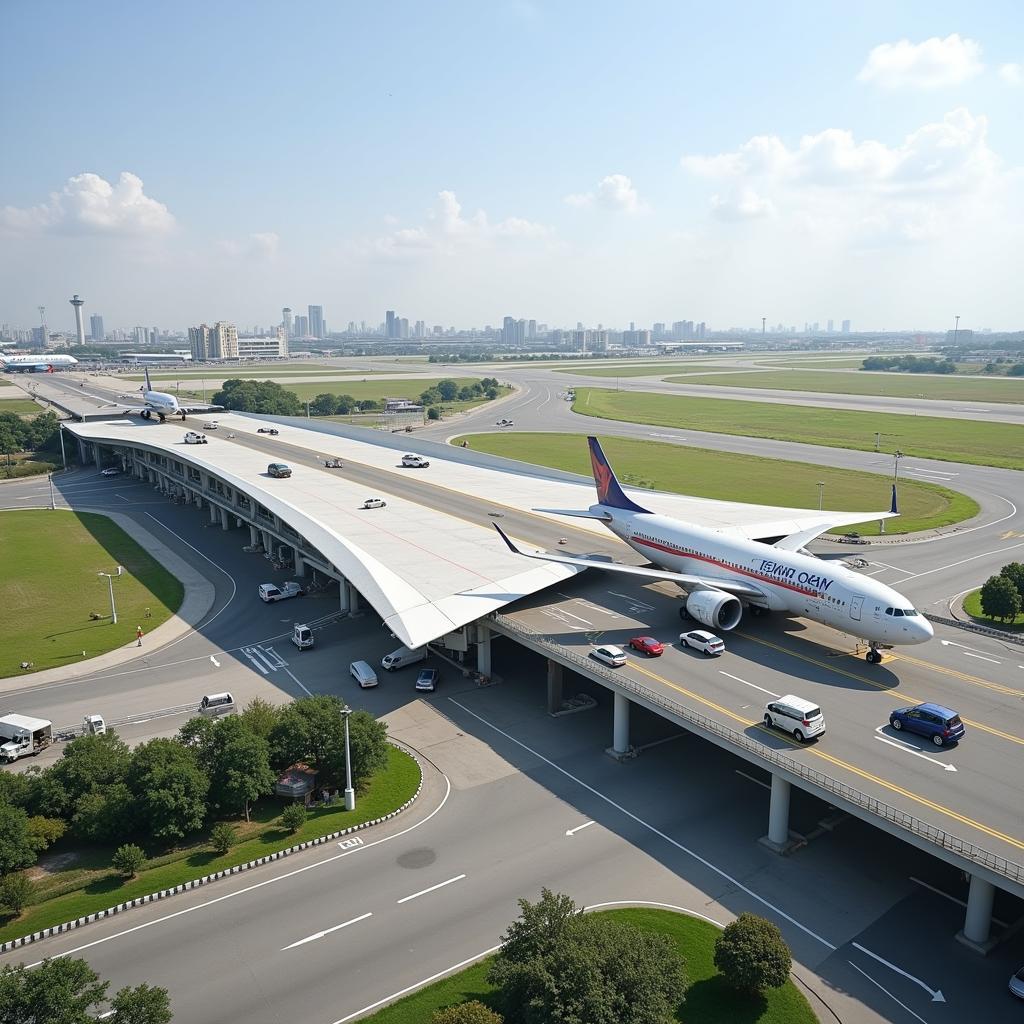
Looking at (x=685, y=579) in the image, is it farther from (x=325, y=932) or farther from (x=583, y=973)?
(x=583, y=973)

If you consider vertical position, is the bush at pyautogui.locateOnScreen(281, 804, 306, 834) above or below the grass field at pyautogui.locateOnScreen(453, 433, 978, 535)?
below

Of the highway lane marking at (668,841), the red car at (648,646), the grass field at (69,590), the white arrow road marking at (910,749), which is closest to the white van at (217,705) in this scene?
the highway lane marking at (668,841)

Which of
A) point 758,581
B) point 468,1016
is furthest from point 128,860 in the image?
point 758,581

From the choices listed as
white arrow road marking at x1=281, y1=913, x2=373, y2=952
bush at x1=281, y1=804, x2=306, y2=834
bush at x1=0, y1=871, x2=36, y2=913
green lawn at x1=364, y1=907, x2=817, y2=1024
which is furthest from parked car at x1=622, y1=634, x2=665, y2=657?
bush at x1=0, y1=871, x2=36, y2=913

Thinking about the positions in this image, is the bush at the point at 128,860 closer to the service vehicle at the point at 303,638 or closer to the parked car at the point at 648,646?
the service vehicle at the point at 303,638

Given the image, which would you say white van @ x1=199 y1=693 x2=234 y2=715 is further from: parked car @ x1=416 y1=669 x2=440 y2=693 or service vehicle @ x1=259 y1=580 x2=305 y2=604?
service vehicle @ x1=259 y1=580 x2=305 y2=604

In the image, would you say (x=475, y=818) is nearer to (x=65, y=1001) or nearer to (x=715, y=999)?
(x=715, y=999)
